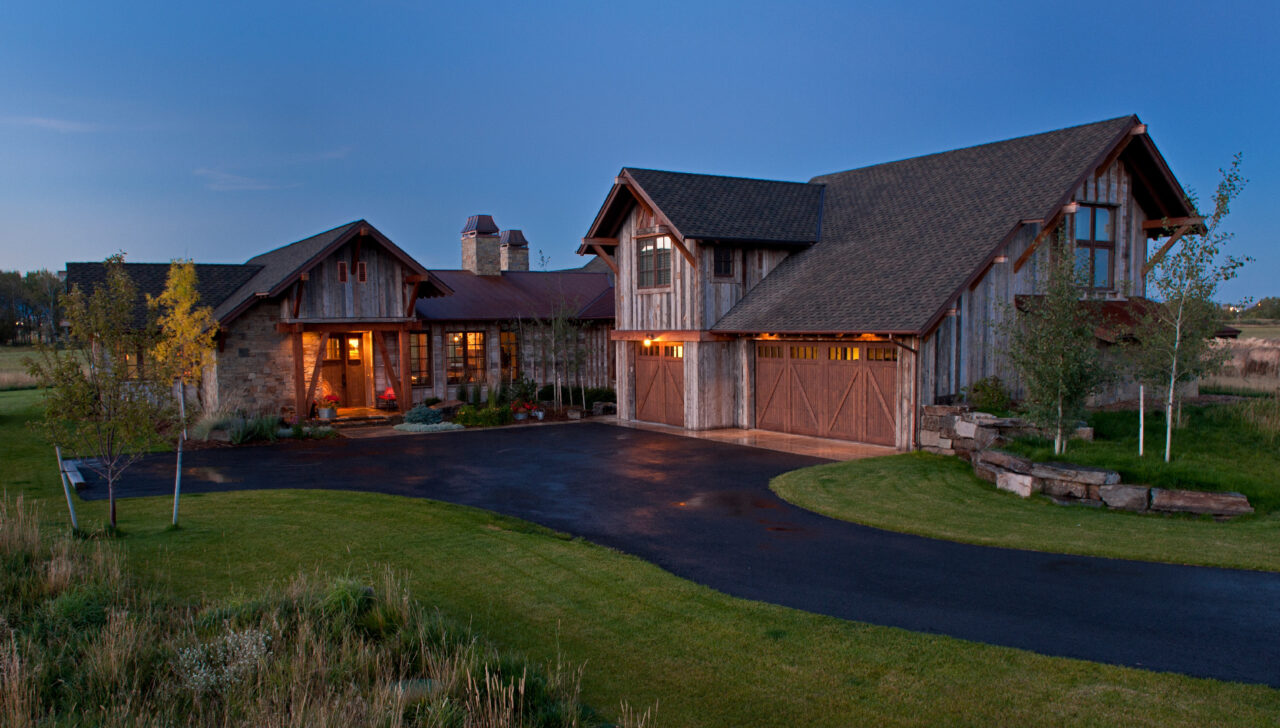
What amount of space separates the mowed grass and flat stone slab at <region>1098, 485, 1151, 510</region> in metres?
6.75

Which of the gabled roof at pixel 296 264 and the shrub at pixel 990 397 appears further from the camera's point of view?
the gabled roof at pixel 296 264

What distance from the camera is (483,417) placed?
25188mm

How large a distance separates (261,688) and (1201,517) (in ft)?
39.8

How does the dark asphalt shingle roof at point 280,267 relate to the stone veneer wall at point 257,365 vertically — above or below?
above

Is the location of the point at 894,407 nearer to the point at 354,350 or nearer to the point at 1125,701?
the point at 1125,701

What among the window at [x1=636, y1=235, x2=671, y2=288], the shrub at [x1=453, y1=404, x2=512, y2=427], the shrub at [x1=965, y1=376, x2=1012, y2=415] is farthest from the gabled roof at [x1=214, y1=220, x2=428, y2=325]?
the shrub at [x1=965, y1=376, x2=1012, y2=415]

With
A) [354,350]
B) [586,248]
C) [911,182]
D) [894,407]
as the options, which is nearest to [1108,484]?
[894,407]

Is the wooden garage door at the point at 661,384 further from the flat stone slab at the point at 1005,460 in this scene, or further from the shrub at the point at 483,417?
the flat stone slab at the point at 1005,460

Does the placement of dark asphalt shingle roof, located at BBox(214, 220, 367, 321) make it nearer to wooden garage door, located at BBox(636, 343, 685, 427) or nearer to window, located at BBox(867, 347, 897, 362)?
wooden garage door, located at BBox(636, 343, 685, 427)

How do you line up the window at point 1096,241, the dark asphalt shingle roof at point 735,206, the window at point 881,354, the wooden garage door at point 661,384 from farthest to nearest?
the wooden garage door at point 661,384
the dark asphalt shingle roof at point 735,206
the window at point 1096,241
the window at point 881,354

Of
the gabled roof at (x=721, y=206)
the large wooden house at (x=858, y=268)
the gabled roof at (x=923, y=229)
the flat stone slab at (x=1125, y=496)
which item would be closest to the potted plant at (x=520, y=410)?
the large wooden house at (x=858, y=268)

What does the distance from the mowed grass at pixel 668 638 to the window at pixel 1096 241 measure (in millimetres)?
15432

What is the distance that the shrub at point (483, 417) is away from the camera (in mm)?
25078

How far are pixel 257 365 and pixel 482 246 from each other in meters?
11.6
